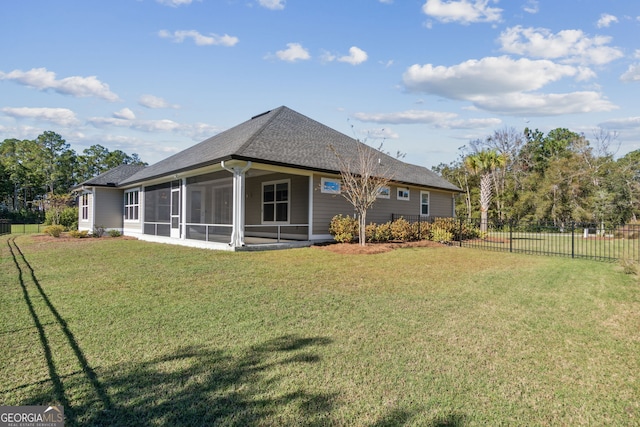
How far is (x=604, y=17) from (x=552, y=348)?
39.0 ft

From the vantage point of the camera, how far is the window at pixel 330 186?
504 inches

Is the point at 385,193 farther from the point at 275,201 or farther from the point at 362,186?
the point at 275,201

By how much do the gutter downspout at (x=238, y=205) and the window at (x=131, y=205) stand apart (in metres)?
9.41

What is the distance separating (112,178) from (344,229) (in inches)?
607

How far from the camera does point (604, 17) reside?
34.7 feet

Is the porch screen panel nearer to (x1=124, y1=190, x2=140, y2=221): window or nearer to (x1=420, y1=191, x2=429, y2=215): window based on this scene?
(x1=124, y1=190, x2=140, y2=221): window

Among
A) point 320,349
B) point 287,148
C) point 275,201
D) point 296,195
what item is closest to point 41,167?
point 275,201

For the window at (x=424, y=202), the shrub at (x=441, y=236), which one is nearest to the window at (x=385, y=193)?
the shrub at (x=441, y=236)

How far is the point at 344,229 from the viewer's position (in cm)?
1235

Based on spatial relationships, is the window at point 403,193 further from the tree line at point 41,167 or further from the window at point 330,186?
the tree line at point 41,167

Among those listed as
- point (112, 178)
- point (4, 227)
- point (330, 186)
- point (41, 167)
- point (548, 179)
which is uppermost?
point (41, 167)

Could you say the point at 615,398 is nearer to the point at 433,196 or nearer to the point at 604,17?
the point at 604,17

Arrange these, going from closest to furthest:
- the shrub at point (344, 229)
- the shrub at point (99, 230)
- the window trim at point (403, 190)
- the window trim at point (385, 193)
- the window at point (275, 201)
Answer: the shrub at point (344, 229) → the window at point (275, 201) → the window trim at point (385, 193) → the window trim at point (403, 190) → the shrub at point (99, 230)

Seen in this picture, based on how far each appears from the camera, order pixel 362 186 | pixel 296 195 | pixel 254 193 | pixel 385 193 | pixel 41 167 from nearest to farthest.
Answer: pixel 362 186 < pixel 296 195 < pixel 385 193 < pixel 254 193 < pixel 41 167
